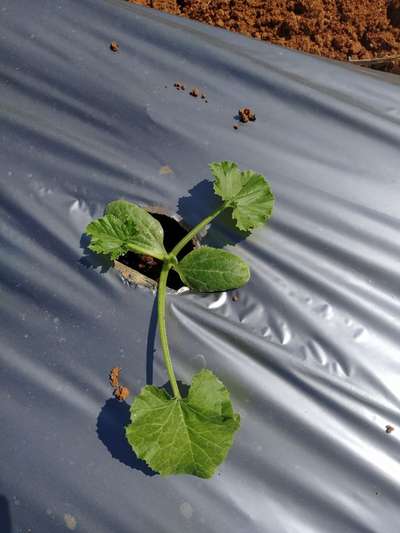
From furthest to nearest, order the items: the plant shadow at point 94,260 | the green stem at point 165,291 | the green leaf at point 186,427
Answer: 1. the plant shadow at point 94,260
2. the green stem at point 165,291
3. the green leaf at point 186,427

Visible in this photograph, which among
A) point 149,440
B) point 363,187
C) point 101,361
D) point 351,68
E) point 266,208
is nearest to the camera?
point 149,440

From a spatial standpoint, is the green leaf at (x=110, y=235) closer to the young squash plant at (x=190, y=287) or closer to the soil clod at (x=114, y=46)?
the young squash plant at (x=190, y=287)

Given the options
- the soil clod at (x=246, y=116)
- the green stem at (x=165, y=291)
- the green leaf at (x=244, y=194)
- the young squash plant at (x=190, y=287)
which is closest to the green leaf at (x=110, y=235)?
the young squash plant at (x=190, y=287)

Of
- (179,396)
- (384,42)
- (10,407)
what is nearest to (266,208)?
(179,396)

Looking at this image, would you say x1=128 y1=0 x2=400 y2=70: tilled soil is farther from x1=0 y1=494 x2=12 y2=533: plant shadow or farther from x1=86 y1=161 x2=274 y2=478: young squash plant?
x1=0 y1=494 x2=12 y2=533: plant shadow

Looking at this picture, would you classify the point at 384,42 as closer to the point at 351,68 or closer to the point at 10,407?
the point at 351,68

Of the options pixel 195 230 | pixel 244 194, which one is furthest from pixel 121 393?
pixel 244 194
